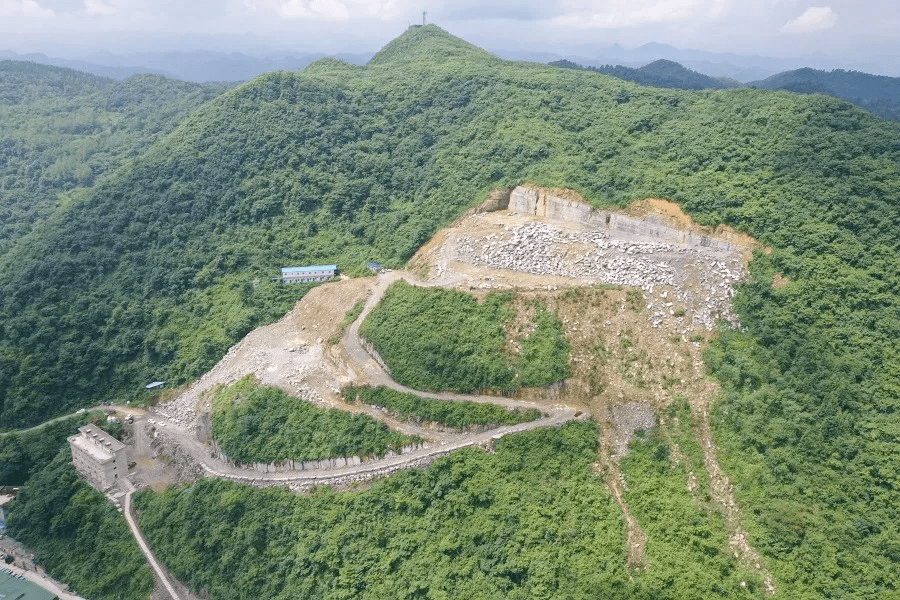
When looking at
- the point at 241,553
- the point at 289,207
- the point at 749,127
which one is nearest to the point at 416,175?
the point at 289,207

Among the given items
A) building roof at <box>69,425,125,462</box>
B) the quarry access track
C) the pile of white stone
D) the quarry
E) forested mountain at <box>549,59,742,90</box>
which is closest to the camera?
the quarry

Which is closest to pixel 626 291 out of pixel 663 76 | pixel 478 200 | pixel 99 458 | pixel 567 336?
pixel 567 336

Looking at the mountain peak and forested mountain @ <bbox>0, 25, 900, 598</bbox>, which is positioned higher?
the mountain peak

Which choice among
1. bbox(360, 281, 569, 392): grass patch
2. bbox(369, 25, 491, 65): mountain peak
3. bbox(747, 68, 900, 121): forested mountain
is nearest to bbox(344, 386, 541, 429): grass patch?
bbox(360, 281, 569, 392): grass patch

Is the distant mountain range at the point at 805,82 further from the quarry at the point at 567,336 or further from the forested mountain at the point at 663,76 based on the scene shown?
the quarry at the point at 567,336

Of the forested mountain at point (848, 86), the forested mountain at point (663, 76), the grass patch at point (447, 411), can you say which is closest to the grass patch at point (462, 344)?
the grass patch at point (447, 411)

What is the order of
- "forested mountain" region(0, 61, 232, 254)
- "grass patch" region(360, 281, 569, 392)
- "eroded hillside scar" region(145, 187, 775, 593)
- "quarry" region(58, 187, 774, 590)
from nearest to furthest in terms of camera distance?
"eroded hillside scar" region(145, 187, 775, 593) < "quarry" region(58, 187, 774, 590) < "grass patch" region(360, 281, 569, 392) < "forested mountain" region(0, 61, 232, 254)

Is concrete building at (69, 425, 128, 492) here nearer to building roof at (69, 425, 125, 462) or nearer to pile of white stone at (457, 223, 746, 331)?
building roof at (69, 425, 125, 462)
